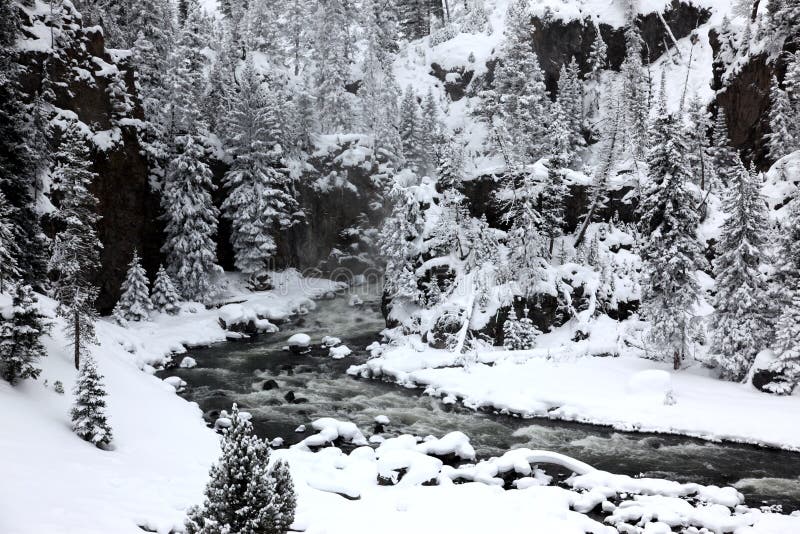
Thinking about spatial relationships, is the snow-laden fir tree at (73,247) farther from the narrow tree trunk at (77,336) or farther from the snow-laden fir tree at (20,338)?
the snow-laden fir tree at (20,338)

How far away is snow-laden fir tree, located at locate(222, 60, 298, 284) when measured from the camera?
4734 centimetres

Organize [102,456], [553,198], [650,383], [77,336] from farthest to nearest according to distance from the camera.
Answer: [553,198]
[650,383]
[77,336]
[102,456]

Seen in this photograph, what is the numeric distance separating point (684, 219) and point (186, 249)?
3532 centimetres

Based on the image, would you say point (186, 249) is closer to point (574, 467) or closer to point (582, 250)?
point (582, 250)

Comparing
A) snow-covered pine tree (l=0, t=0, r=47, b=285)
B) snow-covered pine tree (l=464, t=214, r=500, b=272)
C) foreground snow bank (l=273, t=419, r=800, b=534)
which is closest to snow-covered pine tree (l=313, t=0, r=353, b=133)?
snow-covered pine tree (l=464, t=214, r=500, b=272)

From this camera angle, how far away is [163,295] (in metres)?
40.0

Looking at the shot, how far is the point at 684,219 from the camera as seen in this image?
89.9ft

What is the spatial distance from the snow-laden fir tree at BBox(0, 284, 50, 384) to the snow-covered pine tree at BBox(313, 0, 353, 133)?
4431 cm

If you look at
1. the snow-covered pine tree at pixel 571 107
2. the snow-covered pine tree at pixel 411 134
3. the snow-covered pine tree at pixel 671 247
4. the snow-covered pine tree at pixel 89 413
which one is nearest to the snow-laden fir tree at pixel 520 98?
the snow-covered pine tree at pixel 571 107

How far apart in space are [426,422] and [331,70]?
42774 mm

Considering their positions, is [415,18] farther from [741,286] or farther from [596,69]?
[741,286]

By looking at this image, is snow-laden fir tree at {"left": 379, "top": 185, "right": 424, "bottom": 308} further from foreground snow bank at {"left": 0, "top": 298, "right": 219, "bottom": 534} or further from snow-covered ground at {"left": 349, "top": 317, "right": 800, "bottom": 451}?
foreground snow bank at {"left": 0, "top": 298, "right": 219, "bottom": 534}

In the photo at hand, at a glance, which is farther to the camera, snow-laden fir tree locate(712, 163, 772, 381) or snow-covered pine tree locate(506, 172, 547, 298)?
snow-covered pine tree locate(506, 172, 547, 298)

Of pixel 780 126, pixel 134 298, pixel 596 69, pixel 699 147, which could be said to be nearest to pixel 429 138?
pixel 596 69
